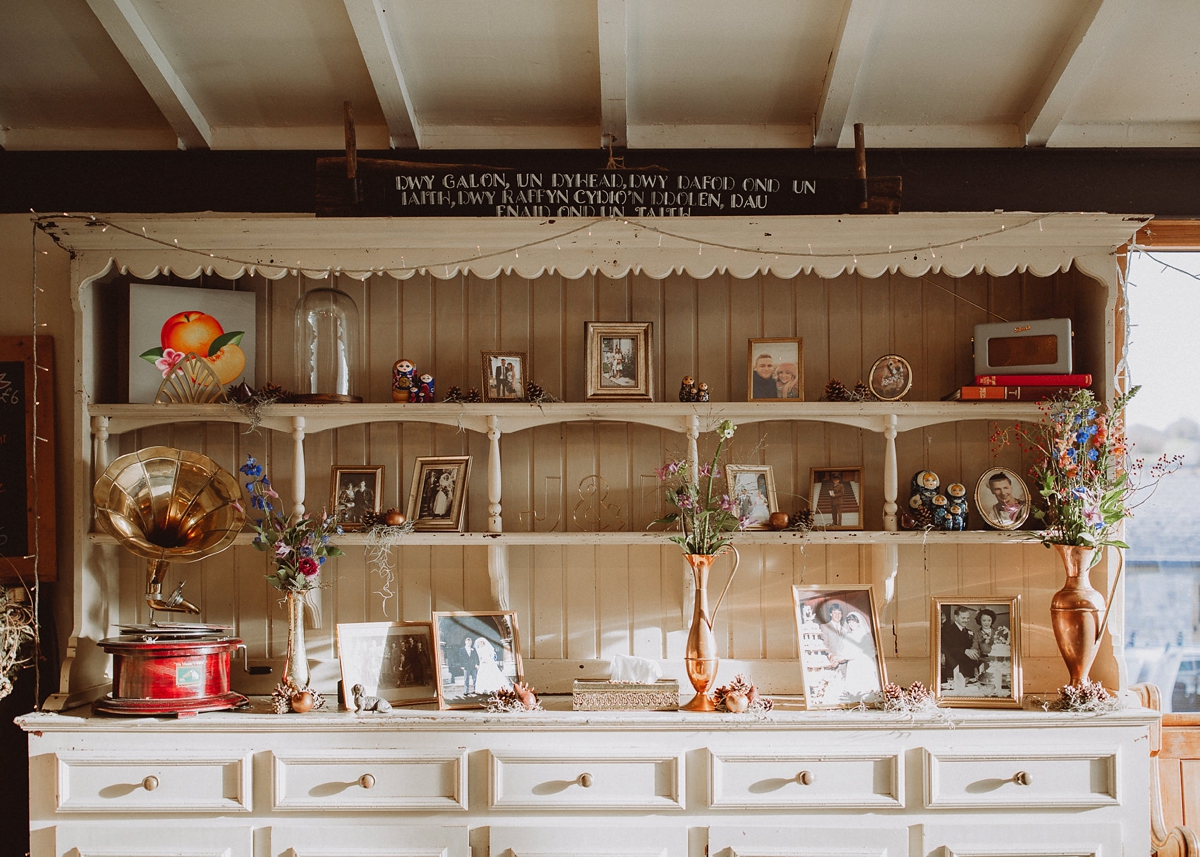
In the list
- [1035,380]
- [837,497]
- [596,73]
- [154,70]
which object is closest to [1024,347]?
[1035,380]

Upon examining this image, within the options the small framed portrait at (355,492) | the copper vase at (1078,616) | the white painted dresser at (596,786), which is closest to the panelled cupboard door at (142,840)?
the white painted dresser at (596,786)

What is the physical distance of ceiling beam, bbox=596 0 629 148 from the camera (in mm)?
2498

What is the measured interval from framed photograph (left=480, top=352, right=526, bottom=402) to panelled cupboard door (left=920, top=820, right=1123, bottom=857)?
1.91 m

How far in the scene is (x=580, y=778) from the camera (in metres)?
2.54

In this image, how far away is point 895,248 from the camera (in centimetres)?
276

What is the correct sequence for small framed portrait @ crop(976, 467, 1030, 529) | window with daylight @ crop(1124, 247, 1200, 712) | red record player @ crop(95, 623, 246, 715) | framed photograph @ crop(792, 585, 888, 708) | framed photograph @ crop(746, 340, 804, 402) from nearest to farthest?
red record player @ crop(95, 623, 246, 715), framed photograph @ crop(792, 585, 888, 708), small framed portrait @ crop(976, 467, 1030, 529), framed photograph @ crop(746, 340, 804, 402), window with daylight @ crop(1124, 247, 1200, 712)

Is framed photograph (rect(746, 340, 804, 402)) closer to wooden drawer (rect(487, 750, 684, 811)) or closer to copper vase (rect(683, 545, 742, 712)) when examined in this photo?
copper vase (rect(683, 545, 742, 712))

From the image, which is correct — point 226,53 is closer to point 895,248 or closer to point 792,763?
point 895,248

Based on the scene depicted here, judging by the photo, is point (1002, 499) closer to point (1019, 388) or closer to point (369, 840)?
point (1019, 388)

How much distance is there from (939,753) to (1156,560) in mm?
1268

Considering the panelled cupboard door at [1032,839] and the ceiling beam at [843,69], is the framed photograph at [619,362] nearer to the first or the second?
the ceiling beam at [843,69]

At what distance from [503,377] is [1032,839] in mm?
2216

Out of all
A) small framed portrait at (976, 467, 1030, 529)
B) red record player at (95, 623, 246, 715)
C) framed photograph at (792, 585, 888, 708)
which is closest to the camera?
red record player at (95, 623, 246, 715)

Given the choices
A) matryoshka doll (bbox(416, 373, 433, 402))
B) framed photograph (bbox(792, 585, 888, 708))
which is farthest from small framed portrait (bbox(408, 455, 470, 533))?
framed photograph (bbox(792, 585, 888, 708))
